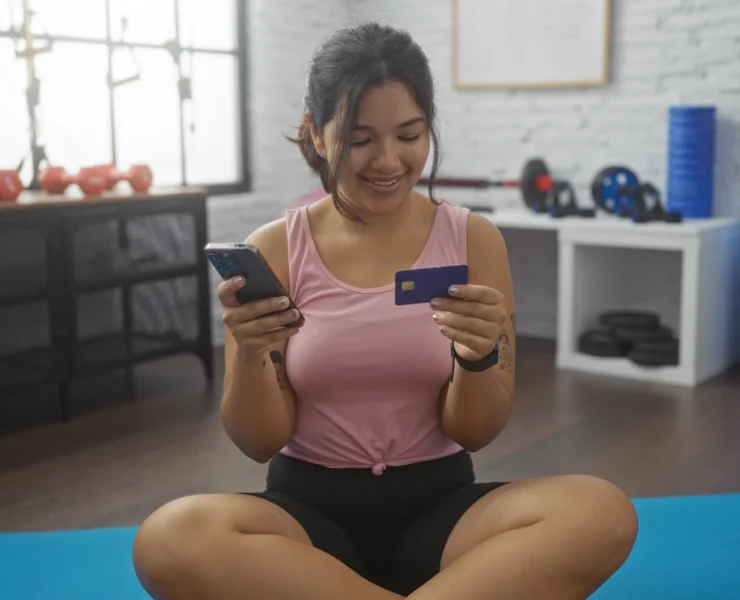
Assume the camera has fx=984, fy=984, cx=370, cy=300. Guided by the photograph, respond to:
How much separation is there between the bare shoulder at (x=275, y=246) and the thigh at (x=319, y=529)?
329mm

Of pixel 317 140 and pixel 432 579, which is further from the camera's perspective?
pixel 317 140

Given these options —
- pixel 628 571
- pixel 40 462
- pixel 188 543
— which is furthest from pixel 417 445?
pixel 40 462

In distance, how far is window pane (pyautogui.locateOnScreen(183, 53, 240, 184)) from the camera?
4.27 m

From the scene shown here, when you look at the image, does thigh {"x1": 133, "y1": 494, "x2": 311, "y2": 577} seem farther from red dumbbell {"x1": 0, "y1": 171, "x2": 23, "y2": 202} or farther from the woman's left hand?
red dumbbell {"x1": 0, "y1": 171, "x2": 23, "y2": 202}

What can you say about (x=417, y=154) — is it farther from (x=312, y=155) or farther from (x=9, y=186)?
(x=9, y=186)

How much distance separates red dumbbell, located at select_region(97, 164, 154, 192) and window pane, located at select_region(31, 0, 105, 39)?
2.05 feet

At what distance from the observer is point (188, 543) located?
1.29m

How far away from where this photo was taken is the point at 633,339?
378 cm

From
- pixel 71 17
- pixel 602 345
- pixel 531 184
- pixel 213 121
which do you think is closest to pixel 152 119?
pixel 213 121

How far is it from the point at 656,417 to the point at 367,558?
6.39 feet

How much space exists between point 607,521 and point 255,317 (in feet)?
1.77

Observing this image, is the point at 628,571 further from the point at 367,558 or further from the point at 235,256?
the point at 235,256

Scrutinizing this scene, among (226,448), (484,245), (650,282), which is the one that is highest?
(484,245)

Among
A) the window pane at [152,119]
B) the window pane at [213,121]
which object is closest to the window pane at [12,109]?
the window pane at [152,119]
